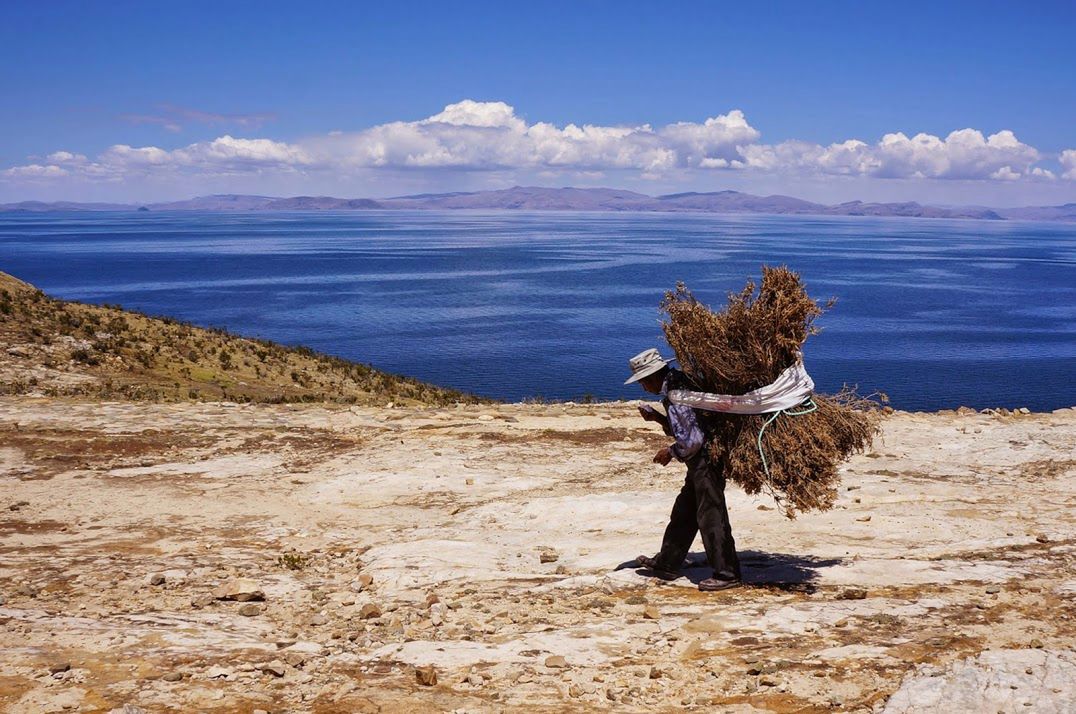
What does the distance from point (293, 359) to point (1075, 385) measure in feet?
117

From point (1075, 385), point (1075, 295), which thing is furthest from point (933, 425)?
point (1075, 295)

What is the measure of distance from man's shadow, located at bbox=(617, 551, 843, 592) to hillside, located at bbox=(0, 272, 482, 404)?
15.0 metres

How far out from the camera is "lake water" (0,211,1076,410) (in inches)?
1797

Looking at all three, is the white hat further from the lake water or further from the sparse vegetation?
the lake water

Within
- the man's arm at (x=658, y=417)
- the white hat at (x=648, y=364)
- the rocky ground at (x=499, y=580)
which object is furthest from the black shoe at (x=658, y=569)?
the white hat at (x=648, y=364)

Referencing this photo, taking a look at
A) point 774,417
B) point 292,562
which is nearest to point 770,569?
point 774,417

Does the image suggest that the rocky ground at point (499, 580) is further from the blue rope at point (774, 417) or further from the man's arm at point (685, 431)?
the man's arm at point (685, 431)

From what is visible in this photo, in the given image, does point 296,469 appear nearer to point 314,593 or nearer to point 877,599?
point 314,593

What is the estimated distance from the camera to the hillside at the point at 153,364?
22.7 metres

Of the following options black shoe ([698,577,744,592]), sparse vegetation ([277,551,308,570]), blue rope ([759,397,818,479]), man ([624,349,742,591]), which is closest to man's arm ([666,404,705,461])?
man ([624,349,742,591])

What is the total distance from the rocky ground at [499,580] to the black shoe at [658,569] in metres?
0.17

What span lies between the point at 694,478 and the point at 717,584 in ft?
2.92

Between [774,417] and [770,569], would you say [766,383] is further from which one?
[770,569]

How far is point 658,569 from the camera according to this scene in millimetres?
8086
